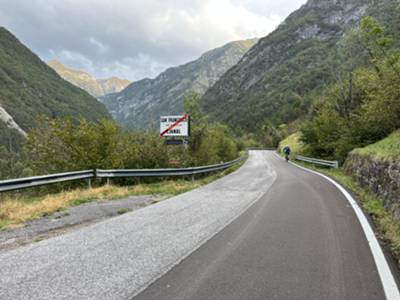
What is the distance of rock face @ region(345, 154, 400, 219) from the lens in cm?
651

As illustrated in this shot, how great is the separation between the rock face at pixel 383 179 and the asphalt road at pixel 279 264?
118cm

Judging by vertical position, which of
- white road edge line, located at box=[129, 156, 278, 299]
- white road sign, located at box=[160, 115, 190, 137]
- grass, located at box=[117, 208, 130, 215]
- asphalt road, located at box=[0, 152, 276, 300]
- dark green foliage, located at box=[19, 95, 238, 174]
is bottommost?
grass, located at box=[117, 208, 130, 215]

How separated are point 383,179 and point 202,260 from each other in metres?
6.37

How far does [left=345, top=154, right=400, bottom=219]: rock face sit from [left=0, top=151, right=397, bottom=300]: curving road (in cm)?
97

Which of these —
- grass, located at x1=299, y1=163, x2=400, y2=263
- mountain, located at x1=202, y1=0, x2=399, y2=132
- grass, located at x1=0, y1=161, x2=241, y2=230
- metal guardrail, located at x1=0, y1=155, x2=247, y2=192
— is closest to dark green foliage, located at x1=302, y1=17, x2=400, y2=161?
grass, located at x1=299, y1=163, x2=400, y2=263

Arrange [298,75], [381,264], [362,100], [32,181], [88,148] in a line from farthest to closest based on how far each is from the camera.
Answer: [298,75]
[362,100]
[88,148]
[32,181]
[381,264]

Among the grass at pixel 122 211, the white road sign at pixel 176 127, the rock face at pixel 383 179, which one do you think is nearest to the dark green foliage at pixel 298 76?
the white road sign at pixel 176 127

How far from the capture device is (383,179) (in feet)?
26.0

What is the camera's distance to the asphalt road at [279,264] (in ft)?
10.3

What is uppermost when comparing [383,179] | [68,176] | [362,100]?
[362,100]

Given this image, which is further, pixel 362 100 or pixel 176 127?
pixel 362 100

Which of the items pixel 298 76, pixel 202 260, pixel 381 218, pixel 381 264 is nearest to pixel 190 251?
pixel 202 260

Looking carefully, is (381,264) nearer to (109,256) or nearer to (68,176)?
(109,256)

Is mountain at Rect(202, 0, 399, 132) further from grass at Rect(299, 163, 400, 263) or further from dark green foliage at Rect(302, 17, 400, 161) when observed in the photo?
grass at Rect(299, 163, 400, 263)
